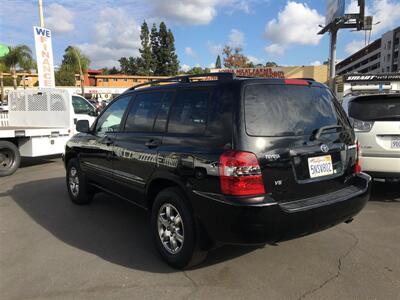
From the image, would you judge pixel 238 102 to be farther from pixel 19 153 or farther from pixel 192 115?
pixel 19 153

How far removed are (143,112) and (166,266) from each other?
1.77 meters

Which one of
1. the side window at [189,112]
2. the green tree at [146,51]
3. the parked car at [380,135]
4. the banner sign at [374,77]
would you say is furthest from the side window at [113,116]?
the green tree at [146,51]

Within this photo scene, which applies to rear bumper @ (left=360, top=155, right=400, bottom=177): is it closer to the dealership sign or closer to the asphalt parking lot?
the asphalt parking lot

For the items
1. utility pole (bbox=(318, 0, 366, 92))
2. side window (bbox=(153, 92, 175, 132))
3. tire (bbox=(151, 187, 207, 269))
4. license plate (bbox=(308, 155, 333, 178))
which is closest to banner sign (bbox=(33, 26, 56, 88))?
side window (bbox=(153, 92, 175, 132))

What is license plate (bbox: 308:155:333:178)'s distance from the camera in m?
3.38

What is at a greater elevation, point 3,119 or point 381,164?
point 3,119

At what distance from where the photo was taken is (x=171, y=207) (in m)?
3.68

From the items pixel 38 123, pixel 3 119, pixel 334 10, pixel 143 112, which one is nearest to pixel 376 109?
pixel 143 112

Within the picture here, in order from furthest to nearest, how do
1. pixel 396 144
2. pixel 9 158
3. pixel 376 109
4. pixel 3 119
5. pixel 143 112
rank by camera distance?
pixel 3 119 → pixel 9 158 → pixel 376 109 → pixel 396 144 → pixel 143 112

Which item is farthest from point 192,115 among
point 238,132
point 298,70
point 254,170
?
point 298,70

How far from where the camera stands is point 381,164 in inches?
222

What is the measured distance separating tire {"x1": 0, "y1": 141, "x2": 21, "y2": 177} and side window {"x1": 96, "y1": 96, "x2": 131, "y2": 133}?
A: 4.44 metres

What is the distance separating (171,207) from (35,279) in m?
1.47

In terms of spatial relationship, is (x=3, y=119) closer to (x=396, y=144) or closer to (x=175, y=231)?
(x=175, y=231)
